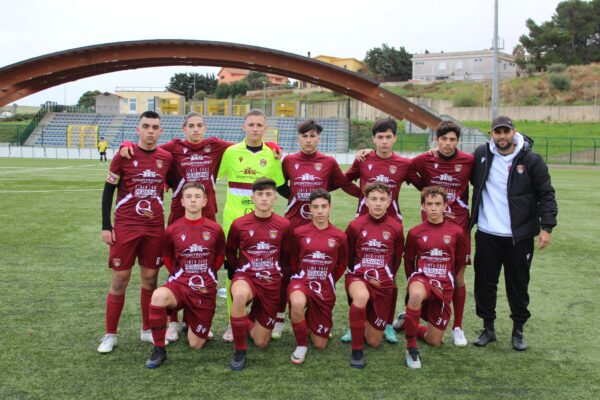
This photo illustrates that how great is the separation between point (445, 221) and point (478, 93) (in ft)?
198

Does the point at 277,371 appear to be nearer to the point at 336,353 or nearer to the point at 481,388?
the point at 336,353

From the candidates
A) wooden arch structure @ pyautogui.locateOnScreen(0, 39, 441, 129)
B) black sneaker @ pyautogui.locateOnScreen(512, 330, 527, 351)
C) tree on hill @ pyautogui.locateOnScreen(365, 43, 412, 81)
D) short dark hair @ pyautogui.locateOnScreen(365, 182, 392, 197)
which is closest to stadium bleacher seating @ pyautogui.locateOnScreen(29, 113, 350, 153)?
wooden arch structure @ pyautogui.locateOnScreen(0, 39, 441, 129)

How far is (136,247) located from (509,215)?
10.2 ft

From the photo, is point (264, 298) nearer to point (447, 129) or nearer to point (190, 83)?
point (447, 129)

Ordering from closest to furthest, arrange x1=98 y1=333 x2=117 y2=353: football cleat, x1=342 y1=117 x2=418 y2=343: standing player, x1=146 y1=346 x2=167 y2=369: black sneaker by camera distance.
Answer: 1. x1=146 y1=346 x2=167 y2=369: black sneaker
2. x1=98 y1=333 x2=117 y2=353: football cleat
3. x1=342 y1=117 x2=418 y2=343: standing player

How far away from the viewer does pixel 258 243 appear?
444cm

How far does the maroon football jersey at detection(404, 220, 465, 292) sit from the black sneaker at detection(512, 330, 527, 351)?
0.65m

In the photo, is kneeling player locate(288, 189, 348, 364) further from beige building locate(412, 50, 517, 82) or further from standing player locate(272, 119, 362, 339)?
beige building locate(412, 50, 517, 82)

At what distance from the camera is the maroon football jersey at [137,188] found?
4.48m

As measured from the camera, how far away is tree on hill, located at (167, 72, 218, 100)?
90.8 meters

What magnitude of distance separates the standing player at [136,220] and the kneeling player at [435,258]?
7.06ft

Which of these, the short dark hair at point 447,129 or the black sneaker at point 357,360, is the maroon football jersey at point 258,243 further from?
the short dark hair at point 447,129

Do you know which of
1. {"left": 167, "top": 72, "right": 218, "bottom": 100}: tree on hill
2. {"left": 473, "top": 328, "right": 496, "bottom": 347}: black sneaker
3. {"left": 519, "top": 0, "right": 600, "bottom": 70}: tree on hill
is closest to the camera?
{"left": 473, "top": 328, "right": 496, "bottom": 347}: black sneaker

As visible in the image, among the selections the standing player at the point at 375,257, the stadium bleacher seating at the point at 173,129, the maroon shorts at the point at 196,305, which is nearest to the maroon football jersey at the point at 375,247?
the standing player at the point at 375,257
